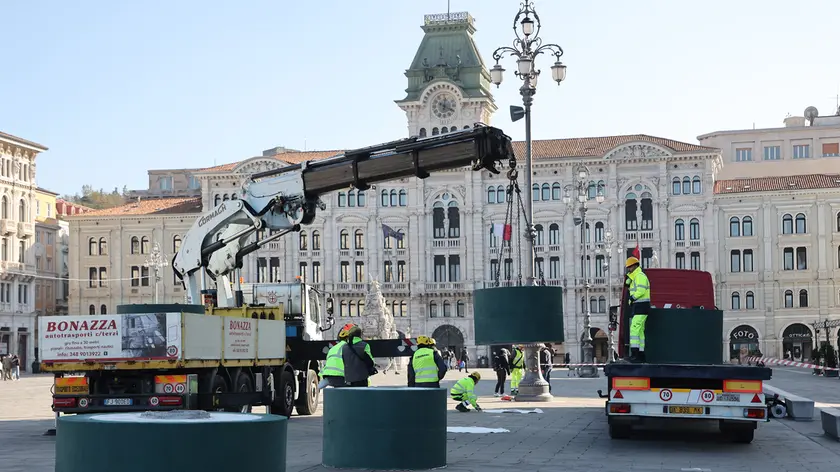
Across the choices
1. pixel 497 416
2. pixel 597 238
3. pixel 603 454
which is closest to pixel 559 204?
pixel 597 238

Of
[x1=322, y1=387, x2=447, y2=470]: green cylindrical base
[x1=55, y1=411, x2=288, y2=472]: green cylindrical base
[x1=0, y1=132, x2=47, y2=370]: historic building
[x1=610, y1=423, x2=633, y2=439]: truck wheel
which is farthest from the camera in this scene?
[x1=0, y1=132, x2=47, y2=370]: historic building

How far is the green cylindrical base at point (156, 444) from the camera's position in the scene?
7.30 metres

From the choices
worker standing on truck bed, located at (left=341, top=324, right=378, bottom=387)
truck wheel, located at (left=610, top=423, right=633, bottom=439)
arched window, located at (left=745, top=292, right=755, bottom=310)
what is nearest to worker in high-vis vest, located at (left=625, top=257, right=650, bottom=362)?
truck wheel, located at (left=610, top=423, right=633, bottom=439)

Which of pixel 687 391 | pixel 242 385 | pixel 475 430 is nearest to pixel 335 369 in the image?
pixel 242 385

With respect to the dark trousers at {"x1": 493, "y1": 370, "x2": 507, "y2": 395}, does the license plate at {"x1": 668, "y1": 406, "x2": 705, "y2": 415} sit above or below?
above

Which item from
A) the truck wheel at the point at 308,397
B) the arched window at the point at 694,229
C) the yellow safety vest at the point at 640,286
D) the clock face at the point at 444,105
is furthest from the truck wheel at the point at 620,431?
the clock face at the point at 444,105

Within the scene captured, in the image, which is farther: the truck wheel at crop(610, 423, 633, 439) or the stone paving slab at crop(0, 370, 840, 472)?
the truck wheel at crop(610, 423, 633, 439)

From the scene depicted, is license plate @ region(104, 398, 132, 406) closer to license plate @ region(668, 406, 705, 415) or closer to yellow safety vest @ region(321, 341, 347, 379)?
yellow safety vest @ region(321, 341, 347, 379)

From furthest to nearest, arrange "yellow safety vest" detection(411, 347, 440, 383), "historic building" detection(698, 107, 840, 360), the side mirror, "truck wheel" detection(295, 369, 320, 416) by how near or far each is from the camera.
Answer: "historic building" detection(698, 107, 840, 360), the side mirror, "truck wheel" detection(295, 369, 320, 416), "yellow safety vest" detection(411, 347, 440, 383)

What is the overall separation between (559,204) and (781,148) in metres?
17.8

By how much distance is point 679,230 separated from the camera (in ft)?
282

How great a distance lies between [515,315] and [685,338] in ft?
13.0

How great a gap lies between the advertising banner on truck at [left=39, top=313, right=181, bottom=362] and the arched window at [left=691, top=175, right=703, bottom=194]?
231 feet

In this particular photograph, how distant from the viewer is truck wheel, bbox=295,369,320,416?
25219 mm
